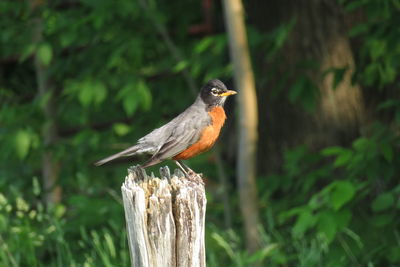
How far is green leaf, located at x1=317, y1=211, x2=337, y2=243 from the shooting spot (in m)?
3.97

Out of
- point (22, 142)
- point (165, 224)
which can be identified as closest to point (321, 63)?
point (22, 142)

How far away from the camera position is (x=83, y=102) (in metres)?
5.52

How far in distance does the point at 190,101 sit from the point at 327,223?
2993 millimetres

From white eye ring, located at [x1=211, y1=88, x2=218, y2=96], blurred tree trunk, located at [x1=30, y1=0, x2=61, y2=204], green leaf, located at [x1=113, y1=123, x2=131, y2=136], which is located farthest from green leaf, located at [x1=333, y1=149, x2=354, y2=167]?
blurred tree trunk, located at [x1=30, y1=0, x2=61, y2=204]

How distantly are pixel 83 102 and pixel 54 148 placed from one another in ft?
3.01

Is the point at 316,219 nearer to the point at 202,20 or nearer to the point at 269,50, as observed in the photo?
the point at 269,50

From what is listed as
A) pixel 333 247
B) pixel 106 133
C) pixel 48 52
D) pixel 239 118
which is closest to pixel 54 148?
pixel 106 133

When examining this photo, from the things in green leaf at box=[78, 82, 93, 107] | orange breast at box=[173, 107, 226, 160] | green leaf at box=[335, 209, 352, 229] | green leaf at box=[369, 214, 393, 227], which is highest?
green leaf at box=[78, 82, 93, 107]

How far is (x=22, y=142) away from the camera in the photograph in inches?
233

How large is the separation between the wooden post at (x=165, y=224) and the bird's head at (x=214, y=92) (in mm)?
1399

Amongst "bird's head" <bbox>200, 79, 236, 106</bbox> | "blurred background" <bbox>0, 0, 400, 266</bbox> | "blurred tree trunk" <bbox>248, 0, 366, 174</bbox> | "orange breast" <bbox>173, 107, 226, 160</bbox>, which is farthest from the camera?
"blurred tree trunk" <bbox>248, 0, 366, 174</bbox>

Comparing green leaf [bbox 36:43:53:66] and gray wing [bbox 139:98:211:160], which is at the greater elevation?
A: green leaf [bbox 36:43:53:66]

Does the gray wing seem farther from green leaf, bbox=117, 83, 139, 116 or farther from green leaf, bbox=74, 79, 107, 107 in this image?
green leaf, bbox=74, 79, 107, 107

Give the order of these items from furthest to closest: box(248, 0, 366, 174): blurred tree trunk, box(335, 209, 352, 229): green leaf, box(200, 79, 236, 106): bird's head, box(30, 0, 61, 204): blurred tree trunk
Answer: box(30, 0, 61, 204): blurred tree trunk, box(248, 0, 366, 174): blurred tree trunk, box(200, 79, 236, 106): bird's head, box(335, 209, 352, 229): green leaf
